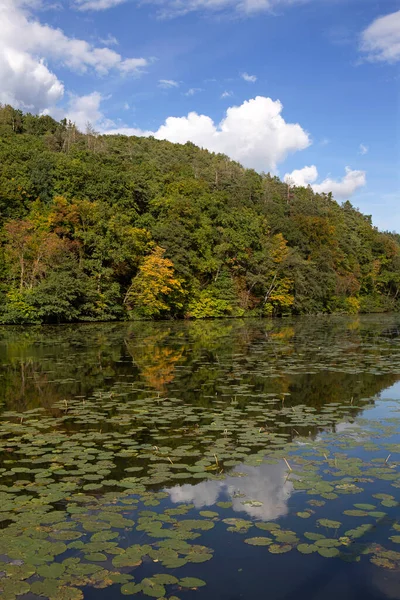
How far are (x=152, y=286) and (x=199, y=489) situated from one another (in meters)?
28.4

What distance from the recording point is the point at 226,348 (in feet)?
57.6

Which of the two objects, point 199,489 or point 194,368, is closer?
point 199,489

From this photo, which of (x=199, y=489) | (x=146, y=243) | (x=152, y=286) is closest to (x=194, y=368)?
(x=199, y=489)

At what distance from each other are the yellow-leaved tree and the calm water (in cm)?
2259

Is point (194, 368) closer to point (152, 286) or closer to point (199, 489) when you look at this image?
point (199, 489)

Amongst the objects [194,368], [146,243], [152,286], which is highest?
[146,243]

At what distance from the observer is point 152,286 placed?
33.0 m

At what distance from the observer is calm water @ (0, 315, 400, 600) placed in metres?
3.37

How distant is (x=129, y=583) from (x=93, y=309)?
2759 cm

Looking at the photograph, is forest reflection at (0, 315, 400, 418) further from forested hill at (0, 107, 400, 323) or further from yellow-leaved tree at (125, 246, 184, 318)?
yellow-leaved tree at (125, 246, 184, 318)

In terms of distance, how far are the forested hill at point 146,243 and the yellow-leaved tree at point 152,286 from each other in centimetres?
10

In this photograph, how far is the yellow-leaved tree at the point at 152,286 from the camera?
33156 millimetres

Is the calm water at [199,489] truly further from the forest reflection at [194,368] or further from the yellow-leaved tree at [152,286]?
the yellow-leaved tree at [152,286]

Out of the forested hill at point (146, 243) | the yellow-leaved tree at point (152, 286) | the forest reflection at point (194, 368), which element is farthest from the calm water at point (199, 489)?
the yellow-leaved tree at point (152, 286)
